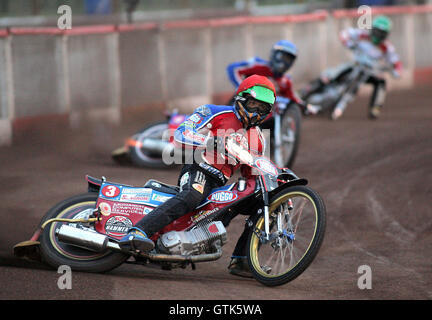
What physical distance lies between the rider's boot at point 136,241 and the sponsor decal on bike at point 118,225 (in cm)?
30

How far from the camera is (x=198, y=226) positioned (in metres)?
6.92

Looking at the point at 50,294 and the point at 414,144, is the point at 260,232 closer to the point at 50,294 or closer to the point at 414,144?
the point at 50,294

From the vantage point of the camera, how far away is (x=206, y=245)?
6.82 metres

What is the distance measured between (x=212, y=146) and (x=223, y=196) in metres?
0.43

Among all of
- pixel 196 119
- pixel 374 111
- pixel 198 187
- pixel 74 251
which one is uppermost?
pixel 196 119

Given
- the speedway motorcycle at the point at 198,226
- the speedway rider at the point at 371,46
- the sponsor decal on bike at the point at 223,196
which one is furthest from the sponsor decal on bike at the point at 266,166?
the speedway rider at the point at 371,46

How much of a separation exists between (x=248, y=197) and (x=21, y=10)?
1424 cm

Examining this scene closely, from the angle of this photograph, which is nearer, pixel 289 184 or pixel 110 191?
pixel 289 184

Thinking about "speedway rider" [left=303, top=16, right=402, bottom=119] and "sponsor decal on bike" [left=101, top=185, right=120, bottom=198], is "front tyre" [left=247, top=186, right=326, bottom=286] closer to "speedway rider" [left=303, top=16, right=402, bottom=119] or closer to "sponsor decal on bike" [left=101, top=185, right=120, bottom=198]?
"sponsor decal on bike" [left=101, top=185, right=120, bottom=198]

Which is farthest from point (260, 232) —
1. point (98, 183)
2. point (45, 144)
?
point (45, 144)
